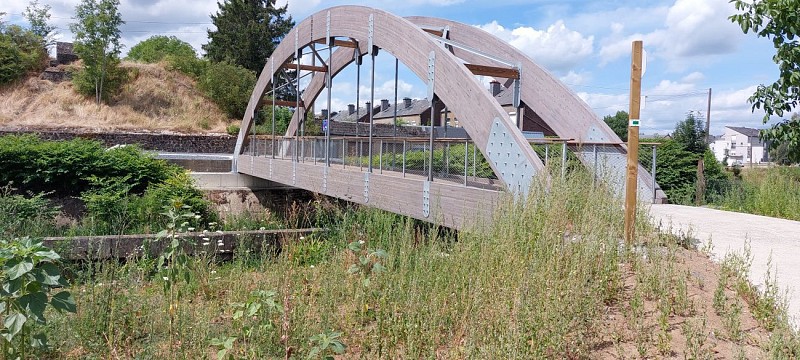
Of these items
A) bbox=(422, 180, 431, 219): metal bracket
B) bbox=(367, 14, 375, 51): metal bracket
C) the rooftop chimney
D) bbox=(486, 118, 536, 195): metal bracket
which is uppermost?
the rooftop chimney

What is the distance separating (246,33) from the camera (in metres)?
40.0

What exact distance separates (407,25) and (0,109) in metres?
31.6

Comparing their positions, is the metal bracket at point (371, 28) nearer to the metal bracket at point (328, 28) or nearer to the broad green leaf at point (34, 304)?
the metal bracket at point (328, 28)

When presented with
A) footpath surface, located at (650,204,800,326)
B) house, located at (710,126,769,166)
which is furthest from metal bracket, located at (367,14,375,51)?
house, located at (710,126,769,166)

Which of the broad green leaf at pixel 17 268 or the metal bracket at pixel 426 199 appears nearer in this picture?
the broad green leaf at pixel 17 268

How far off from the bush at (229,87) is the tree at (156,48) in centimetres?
1008

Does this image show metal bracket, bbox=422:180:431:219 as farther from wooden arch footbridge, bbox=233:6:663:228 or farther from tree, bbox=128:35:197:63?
tree, bbox=128:35:197:63

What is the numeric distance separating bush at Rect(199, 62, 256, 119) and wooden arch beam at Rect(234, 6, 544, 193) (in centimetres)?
2493

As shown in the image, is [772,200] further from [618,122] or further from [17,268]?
[618,122]

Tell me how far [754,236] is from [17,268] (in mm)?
6646

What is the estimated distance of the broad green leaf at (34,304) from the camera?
2.87 m

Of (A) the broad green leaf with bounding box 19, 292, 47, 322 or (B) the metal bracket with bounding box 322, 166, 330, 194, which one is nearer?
(A) the broad green leaf with bounding box 19, 292, 47, 322

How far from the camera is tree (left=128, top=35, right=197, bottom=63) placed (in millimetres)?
45688

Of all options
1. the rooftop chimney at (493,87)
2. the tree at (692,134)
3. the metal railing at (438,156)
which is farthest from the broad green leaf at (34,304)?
the rooftop chimney at (493,87)
